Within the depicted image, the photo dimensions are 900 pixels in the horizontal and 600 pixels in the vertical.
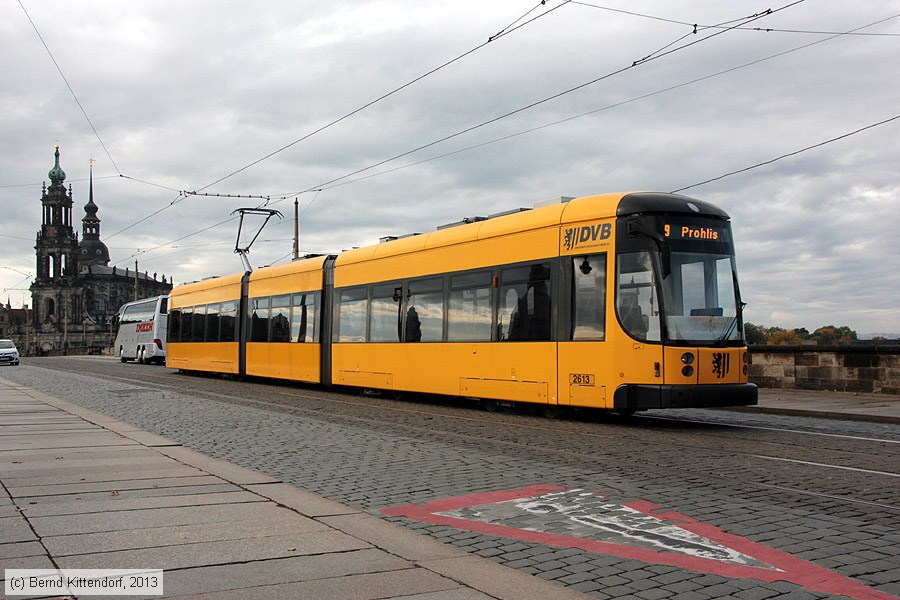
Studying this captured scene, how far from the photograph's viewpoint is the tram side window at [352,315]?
2145 centimetres

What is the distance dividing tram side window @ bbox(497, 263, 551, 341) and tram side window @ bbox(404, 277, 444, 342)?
2.20 meters

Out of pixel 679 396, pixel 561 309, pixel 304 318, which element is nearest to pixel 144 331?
pixel 304 318

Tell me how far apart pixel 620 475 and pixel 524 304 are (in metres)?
7.00

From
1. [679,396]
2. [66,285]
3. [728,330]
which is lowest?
[679,396]

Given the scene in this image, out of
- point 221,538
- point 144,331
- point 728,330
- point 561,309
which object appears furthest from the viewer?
point 144,331

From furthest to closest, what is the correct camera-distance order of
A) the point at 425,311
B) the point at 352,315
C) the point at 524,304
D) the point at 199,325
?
the point at 199,325 < the point at 352,315 < the point at 425,311 < the point at 524,304

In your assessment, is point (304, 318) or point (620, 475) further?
point (304, 318)

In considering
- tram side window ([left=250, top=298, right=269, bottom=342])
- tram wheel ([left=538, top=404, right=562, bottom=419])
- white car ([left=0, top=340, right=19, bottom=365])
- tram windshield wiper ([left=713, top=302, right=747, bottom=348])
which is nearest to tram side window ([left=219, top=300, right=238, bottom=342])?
tram side window ([left=250, top=298, right=269, bottom=342])

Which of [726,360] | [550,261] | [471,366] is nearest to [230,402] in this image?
[471,366]

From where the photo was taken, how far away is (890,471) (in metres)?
9.15

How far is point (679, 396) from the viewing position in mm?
13055

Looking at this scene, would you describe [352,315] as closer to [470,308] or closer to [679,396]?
[470,308]

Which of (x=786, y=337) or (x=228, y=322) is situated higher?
(x=228, y=322)

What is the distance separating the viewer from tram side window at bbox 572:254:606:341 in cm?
1393
